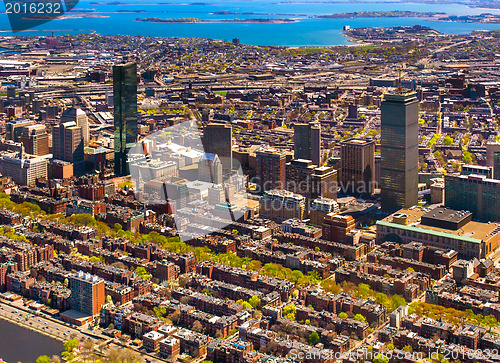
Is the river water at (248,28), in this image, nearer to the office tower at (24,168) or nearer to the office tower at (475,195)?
the office tower at (24,168)

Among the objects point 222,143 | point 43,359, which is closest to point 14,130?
point 222,143

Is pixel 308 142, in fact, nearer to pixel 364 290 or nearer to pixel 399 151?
pixel 399 151

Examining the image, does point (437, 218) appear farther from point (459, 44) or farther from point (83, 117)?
point (459, 44)

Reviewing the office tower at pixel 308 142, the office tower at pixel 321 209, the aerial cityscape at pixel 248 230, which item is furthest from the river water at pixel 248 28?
the office tower at pixel 321 209

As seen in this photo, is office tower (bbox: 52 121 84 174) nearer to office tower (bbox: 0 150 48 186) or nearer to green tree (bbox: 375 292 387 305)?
office tower (bbox: 0 150 48 186)

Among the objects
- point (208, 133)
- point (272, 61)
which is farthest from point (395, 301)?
point (272, 61)

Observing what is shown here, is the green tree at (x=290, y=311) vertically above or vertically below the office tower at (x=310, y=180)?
below
